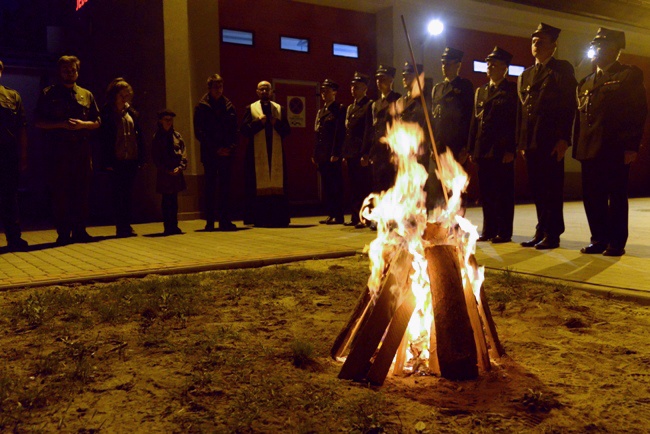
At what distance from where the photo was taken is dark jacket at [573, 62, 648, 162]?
6270 millimetres

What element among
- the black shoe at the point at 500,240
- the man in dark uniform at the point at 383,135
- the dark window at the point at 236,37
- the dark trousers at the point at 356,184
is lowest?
the black shoe at the point at 500,240

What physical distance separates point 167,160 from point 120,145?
780 mm

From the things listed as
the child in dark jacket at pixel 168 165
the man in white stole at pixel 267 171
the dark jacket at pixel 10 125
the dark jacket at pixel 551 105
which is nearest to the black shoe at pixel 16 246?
the dark jacket at pixel 10 125

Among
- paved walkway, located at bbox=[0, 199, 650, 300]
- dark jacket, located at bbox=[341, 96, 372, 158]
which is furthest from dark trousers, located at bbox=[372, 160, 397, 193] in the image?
paved walkway, located at bbox=[0, 199, 650, 300]

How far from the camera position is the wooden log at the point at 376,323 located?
9.81 ft

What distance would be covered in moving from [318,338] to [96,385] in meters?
1.37

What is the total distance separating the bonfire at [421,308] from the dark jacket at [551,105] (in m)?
3.86

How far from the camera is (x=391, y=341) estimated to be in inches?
117

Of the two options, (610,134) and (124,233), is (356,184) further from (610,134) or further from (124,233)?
(610,134)

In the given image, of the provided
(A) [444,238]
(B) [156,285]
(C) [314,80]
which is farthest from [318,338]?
(C) [314,80]

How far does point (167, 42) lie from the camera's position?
1146 cm

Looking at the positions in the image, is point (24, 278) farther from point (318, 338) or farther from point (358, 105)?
point (358, 105)

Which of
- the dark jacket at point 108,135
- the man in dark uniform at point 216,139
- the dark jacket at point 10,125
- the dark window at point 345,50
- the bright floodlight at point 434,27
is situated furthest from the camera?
the bright floodlight at point 434,27

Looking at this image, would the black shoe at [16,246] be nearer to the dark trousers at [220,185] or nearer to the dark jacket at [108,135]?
the dark jacket at [108,135]
